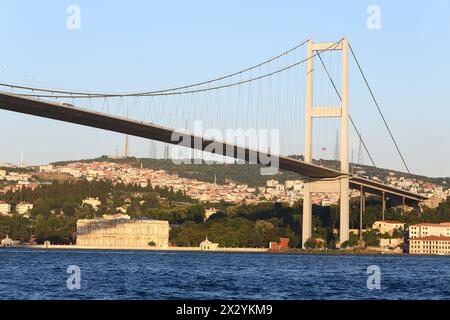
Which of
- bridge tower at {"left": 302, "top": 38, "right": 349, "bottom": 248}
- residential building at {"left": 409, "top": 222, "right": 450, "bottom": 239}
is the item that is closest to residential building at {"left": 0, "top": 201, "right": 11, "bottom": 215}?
residential building at {"left": 409, "top": 222, "right": 450, "bottom": 239}

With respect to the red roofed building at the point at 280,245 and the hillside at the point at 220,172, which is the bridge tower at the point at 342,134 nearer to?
the red roofed building at the point at 280,245

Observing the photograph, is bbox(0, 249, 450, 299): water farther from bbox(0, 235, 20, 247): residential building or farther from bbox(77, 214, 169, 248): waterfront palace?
bbox(0, 235, 20, 247): residential building

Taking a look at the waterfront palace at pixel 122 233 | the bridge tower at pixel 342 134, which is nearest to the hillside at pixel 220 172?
the waterfront palace at pixel 122 233

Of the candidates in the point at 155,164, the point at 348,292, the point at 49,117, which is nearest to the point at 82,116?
the point at 49,117

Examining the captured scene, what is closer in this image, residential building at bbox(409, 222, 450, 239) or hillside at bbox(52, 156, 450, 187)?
residential building at bbox(409, 222, 450, 239)
